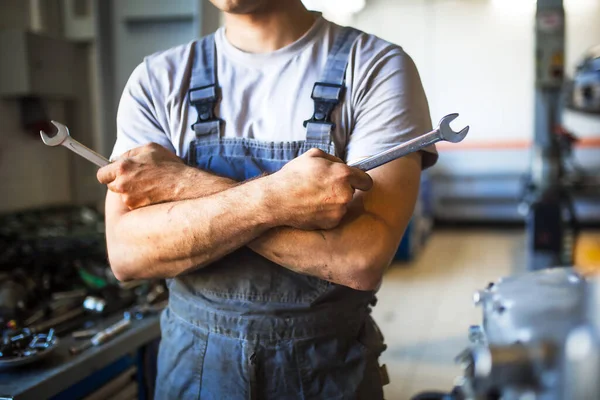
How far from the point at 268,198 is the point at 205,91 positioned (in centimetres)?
35

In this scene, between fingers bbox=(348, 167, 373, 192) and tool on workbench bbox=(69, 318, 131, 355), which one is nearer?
fingers bbox=(348, 167, 373, 192)

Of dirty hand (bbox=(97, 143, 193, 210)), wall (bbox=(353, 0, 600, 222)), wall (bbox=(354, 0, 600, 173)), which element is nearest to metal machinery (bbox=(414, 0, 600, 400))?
dirty hand (bbox=(97, 143, 193, 210))

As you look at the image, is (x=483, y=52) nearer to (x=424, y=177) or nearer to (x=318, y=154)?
(x=424, y=177)

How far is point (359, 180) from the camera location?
0.97 metres

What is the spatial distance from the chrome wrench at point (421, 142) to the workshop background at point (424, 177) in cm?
28

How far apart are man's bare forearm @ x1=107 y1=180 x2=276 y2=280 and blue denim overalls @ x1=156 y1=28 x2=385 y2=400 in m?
0.09

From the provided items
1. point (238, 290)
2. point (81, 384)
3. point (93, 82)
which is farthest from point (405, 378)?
point (93, 82)

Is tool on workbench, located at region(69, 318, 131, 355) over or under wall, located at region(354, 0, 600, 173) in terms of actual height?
under

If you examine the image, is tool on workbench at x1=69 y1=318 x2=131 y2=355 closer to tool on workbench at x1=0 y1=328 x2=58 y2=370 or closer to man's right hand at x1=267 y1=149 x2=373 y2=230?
tool on workbench at x1=0 y1=328 x2=58 y2=370

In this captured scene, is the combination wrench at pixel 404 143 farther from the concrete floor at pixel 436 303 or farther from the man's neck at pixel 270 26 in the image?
the concrete floor at pixel 436 303

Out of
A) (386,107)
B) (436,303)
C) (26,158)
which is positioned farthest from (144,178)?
(436,303)

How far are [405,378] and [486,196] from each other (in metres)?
4.34

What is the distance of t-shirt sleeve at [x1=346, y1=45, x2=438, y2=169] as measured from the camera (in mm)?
Answer: 1083

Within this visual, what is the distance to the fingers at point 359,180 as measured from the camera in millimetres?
963
